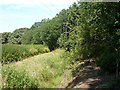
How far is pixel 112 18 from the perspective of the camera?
16.1 feet

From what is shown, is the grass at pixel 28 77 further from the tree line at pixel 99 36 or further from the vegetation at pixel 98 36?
the tree line at pixel 99 36

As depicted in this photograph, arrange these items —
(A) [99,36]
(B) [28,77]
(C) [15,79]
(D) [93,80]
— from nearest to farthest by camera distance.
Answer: (D) [93,80] < (C) [15,79] < (B) [28,77] < (A) [99,36]

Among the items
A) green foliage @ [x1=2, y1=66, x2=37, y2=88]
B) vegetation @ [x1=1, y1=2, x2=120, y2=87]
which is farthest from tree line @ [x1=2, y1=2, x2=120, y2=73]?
green foliage @ [x1=2, y1=66, x2=37, y2=88]

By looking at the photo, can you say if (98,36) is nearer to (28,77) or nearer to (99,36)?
(99,36)

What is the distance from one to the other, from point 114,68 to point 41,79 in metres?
3.22

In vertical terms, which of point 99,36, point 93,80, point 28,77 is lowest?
point 28,77

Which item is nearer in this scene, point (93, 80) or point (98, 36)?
point (93, 80)

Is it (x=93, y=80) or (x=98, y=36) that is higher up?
(x=98, y=36)

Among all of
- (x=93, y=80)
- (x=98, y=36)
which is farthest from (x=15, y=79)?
(x=98, y=36)

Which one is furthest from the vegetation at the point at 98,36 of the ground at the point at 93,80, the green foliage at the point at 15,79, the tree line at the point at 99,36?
the ground at the point at 93,80

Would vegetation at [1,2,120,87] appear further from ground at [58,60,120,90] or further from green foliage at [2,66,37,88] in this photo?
ground at [58,60,120,90]

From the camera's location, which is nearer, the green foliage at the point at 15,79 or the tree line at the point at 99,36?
the tree line at the point at 99,36

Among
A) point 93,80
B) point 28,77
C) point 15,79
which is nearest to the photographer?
point 93,80

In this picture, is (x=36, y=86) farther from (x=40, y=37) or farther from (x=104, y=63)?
(x=40, y=37)
